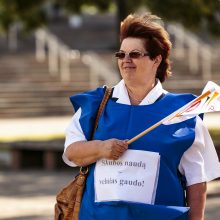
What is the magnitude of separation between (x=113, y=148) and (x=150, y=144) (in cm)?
15

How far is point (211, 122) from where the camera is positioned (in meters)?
23.6

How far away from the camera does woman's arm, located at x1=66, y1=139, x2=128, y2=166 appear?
3719 millimetres

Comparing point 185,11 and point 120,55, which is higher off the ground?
point 120,55

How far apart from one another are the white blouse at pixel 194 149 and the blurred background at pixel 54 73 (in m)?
6.02

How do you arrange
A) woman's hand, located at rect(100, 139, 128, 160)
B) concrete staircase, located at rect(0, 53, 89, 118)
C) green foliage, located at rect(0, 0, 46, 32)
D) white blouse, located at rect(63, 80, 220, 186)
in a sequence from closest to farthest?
woman's hand, located at rect(100, 139, 128, 160) → white blouse, located at rect(63, 80, 220, 186) → green foliage, located at rect(0, 0, 46, 32) → concrete staircase, located at rect(0, 53, 89, 118)

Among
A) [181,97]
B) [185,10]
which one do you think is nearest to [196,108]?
[181,97]

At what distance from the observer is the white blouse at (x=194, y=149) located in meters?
3.83

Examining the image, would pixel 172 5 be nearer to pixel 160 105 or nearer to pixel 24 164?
pixel 24 164

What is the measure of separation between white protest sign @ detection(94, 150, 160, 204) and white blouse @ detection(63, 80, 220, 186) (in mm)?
159

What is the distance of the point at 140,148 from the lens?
375 centimetres

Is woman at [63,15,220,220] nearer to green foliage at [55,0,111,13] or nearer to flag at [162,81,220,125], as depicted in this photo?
flag at [162,81,220,125]

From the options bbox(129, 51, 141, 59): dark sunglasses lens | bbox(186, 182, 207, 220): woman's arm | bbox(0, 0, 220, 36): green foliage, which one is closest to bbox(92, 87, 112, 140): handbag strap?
bbox(129, 51, 141, 59): dark sunglasses lens

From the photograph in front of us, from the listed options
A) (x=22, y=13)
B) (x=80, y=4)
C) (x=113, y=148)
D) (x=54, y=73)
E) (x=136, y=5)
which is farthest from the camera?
(x=54, y=73)

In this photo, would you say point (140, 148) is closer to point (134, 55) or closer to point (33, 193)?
point (134, 55)
